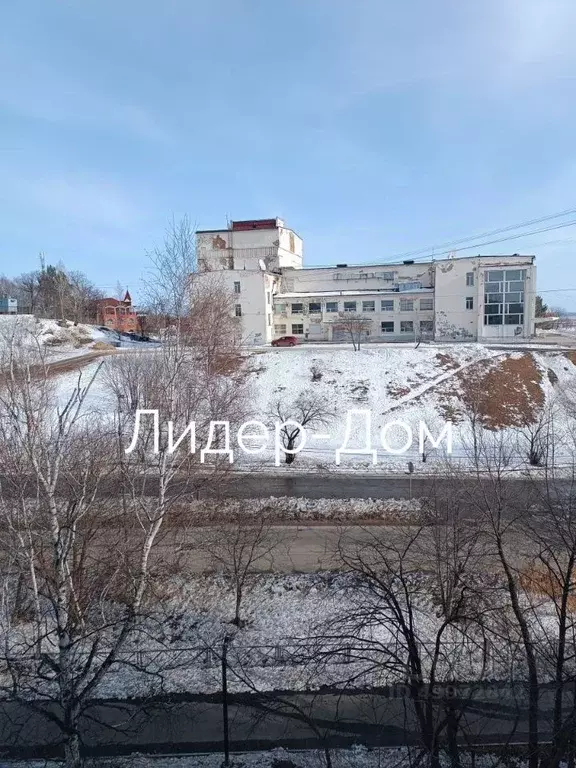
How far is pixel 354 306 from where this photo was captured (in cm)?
4634

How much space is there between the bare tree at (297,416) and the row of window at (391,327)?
1777 centimetres

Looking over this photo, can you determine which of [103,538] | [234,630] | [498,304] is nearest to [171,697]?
[234,630]

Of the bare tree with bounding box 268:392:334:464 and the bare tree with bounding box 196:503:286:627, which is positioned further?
the bare tree with bounding box 268:392:334:464

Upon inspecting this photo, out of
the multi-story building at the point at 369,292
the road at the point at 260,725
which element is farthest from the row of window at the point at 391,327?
the road at the point at 260,725

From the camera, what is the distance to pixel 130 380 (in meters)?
22.8

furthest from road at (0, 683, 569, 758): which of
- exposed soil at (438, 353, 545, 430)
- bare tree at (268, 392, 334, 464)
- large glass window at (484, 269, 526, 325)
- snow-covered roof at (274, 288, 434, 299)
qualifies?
snow-covered roof at (274, 288, 434, 299)

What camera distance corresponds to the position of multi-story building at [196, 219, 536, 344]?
42.2m

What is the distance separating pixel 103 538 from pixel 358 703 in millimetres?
6541

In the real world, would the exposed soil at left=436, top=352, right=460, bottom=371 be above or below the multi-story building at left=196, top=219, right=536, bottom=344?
below

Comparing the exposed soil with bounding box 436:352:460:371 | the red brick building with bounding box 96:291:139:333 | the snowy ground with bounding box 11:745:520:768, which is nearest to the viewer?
the snowy ground with bounding box 11:745:520:768

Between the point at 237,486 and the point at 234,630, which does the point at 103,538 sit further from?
the point at 237,486

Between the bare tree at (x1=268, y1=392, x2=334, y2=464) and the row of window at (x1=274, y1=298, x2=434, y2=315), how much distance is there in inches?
715

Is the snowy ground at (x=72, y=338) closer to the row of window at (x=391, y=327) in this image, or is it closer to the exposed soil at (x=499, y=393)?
the row of window at (x=391, y=327)

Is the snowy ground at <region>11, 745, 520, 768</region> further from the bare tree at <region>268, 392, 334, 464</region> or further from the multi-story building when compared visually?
the multi-story building
